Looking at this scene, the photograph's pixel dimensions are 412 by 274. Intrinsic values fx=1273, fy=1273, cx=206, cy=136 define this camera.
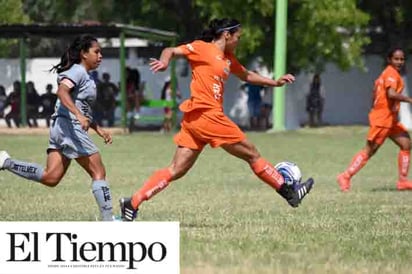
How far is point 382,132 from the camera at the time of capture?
1719 cm

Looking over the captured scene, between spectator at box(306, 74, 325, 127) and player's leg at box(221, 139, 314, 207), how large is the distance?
33.4 m

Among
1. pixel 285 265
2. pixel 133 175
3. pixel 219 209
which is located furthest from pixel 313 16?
pixel 285 265

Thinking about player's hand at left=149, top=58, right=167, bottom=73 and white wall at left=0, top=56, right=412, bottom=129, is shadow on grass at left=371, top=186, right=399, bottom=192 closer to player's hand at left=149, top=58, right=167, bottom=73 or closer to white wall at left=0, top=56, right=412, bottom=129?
player's hand at left=149, top=58, right=167, bottom=73

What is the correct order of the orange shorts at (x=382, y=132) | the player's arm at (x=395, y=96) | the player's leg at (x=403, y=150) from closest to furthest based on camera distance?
1. the player's arm at (x=395, y=96)
2. the orange shorts at (x=382, y=132)
3. the player's leg at (x=403, y=150)

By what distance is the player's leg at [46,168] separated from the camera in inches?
466

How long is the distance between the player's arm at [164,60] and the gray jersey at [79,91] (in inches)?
25.8

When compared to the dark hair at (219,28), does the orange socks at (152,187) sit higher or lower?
lower

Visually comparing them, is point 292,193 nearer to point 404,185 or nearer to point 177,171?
point 177,171

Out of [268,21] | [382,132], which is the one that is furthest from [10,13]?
[382,132]

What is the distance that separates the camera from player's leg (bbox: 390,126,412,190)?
17.3 m

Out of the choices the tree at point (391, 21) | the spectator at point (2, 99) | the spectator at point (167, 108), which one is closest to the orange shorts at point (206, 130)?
the spectator at point (2, 99)

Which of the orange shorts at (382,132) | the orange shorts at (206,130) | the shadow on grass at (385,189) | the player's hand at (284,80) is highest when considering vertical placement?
the player's hand at (284,80)

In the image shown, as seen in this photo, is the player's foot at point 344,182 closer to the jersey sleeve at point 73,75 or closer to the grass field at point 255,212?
the grass field at point 255,212

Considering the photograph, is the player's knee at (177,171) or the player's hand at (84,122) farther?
the player's knee at (177,171)
